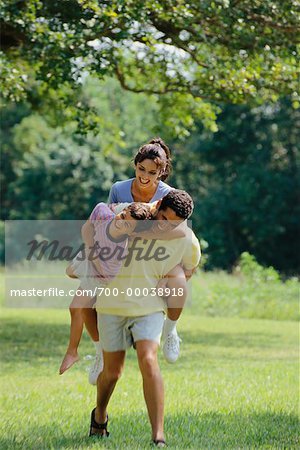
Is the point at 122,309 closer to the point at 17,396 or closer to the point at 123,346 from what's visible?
the point at 123,346

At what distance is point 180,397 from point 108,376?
2800 millimetres

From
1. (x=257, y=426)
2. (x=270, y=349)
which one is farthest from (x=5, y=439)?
(x=270, y=349)

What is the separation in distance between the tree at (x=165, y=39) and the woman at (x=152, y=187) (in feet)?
19.7

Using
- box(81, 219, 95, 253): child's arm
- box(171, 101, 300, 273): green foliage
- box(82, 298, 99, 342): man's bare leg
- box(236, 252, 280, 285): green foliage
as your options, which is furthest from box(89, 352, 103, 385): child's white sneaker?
box(171, 101, 300, 273): green foliage

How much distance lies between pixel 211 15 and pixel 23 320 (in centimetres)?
864

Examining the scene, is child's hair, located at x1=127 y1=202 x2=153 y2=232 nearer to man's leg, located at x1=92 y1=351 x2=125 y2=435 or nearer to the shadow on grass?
man's leg, located at x1=92 y1=351 x2=125 y2=435

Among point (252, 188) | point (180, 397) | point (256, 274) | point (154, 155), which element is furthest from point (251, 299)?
point (252, 188)

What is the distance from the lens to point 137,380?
10.7 metres

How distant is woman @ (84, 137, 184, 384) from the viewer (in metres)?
6.26

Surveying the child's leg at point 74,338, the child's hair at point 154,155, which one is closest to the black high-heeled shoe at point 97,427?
the child's leg at point 74,338

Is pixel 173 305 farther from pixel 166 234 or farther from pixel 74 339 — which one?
pixel 74 339

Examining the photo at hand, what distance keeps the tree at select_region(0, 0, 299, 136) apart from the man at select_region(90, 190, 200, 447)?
6473 mm

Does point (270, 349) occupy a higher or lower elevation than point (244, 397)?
lower

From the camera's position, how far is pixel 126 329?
6.27 meters
